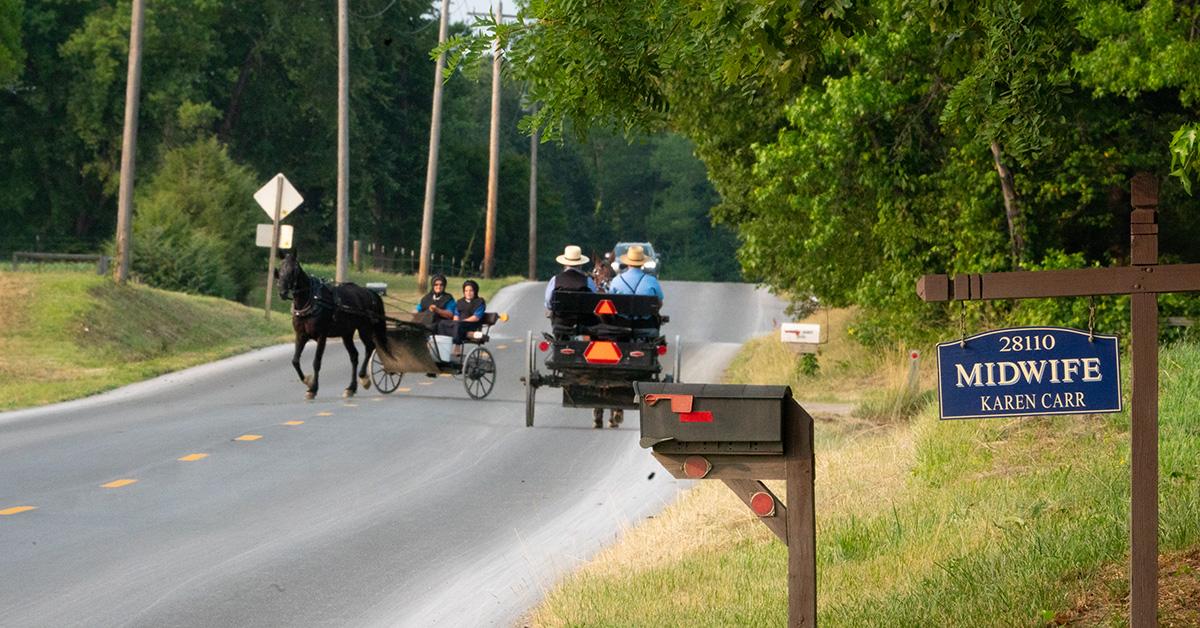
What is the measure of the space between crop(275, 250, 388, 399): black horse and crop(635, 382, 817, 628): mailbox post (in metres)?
15.5

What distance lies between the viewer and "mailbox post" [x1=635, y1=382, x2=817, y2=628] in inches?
277

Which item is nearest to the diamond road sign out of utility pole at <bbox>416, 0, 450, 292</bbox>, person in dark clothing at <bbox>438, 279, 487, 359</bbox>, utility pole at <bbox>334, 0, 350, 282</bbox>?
utility pole at <bbox>334, 0, 350, 282</bbox>

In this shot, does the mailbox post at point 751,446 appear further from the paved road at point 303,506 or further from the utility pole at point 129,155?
the utility pole at point 129,155

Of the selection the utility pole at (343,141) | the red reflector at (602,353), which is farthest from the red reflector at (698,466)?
the utility pole at (343,141)

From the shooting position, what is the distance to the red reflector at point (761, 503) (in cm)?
723

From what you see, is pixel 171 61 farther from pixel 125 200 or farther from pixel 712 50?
pixel 712 50

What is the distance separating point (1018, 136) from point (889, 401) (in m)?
8.77

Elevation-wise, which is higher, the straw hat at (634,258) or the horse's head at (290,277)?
the straw hat at (634,258)

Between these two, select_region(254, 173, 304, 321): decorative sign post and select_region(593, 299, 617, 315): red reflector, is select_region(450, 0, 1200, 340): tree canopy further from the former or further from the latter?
select_region(254, 173, 304, 321): decorative sign post

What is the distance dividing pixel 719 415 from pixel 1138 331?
177 cm

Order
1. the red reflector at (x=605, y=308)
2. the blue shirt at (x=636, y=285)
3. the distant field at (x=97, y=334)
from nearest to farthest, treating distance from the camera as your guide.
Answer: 1. the red reflector at (x=605, y=308)
2. the blue shirt at (x=636, y=285)
3. the distant field at (x=97, y=334)

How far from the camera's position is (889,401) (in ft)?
65.9

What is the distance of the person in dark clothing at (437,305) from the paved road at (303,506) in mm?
1130

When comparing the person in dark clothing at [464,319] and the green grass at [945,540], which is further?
the person in dark clothing at [464,319]
